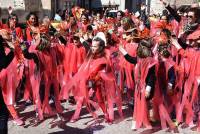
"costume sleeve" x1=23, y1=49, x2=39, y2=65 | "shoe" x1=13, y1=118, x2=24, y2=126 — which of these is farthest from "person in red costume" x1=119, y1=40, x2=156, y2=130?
"shoe" x1=13, y1=118, x2=24, y2=126

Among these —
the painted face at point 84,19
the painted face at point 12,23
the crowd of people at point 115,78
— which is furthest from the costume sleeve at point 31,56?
the painted face at point 84,19

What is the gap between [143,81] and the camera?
7.02 metres

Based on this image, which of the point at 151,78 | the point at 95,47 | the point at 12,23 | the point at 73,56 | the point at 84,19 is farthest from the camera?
the point at 84,19

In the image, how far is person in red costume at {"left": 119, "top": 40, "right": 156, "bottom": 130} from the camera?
695cm

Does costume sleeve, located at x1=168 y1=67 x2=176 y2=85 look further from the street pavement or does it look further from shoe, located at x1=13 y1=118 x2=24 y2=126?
shoe, located at x1=13 y1=118 x2=24 y2=126

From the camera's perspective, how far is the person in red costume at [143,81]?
695cm

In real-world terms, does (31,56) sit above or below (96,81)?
above

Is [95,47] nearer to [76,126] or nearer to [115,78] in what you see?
[115,78]

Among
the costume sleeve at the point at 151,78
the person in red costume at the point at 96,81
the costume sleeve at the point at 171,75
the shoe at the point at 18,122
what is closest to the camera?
the costume sleeve at the point at 151,78

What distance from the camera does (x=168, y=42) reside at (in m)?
7.87

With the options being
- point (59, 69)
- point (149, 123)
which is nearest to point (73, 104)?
point (59, 69)

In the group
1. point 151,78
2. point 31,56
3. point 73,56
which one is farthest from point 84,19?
point 151,78

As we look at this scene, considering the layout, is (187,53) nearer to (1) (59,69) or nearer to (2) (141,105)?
(2) (141,105)

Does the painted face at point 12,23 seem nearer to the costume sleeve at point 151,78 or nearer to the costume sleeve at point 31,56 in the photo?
the costume sleeve at point 31,56
